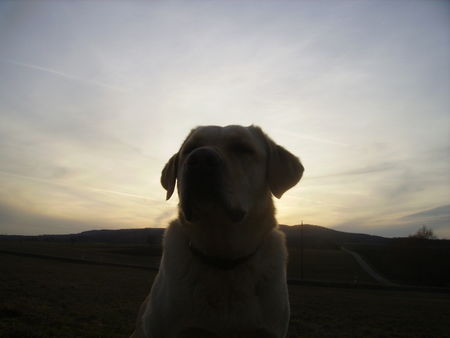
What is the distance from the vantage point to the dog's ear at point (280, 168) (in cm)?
471

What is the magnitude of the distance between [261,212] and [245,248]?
50cm

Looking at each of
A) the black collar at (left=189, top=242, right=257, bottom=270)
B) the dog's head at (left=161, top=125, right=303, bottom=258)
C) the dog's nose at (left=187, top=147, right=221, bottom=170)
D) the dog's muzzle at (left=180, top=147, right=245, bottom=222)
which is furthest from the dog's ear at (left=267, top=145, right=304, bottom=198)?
the dog's nose at (left=187, top=147, right=221, bottom=170)

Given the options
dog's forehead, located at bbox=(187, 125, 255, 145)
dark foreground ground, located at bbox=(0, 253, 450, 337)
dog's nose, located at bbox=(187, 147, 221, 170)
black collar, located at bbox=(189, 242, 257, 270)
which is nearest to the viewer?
dog's nose, located at bbox=(187, 147, 221, 170)

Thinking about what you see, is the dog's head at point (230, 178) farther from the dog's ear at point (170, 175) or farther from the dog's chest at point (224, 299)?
the dog's chest at point (224, 299)

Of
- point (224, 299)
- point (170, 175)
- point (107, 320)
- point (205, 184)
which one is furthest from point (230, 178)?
point (107, 320)

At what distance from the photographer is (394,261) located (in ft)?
213

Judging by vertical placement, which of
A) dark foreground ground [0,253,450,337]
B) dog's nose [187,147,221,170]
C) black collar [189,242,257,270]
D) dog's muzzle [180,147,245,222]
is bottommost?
dark foreground ground [0,253,450,337]

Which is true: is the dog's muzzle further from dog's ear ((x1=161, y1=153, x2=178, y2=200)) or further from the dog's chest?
dog's ear ((x1=161, y1=153, x2=178, y2=200))

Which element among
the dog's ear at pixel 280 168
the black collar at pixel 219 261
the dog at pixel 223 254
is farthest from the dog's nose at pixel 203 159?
the dog's ear at pixel 280 168

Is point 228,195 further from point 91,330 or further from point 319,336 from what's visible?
point 319,336

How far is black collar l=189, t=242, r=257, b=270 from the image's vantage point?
→ 13.0 ft

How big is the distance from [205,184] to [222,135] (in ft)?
3.51

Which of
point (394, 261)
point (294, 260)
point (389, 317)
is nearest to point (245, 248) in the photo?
point (389, 317)

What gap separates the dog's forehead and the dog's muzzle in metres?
0.76
